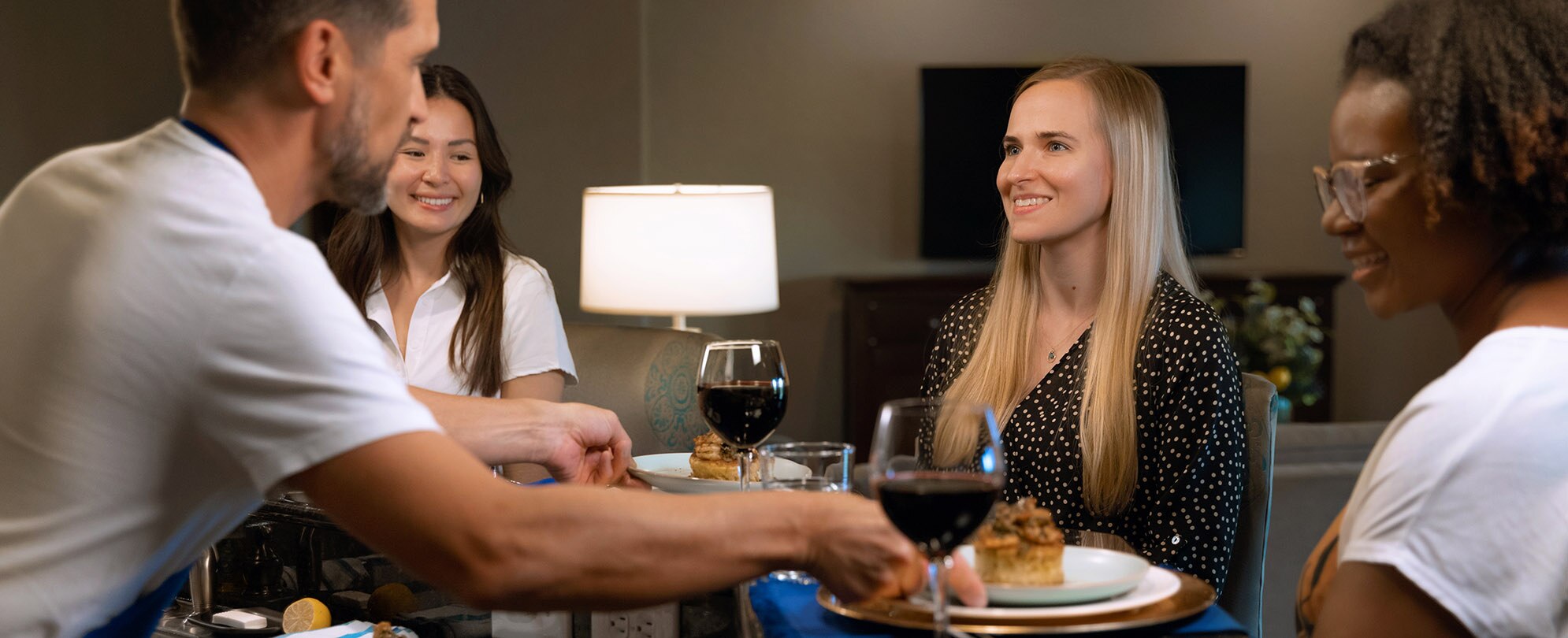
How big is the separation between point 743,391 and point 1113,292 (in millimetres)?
1044

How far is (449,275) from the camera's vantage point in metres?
3.14

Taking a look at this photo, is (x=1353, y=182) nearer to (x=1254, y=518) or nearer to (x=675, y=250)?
(x=1254, y=518)

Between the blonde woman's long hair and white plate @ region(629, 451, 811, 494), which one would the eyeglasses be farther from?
the blonde woman's long hair

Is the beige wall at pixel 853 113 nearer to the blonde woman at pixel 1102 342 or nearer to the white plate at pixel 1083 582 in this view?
the blonde woman at pixel 1102 342

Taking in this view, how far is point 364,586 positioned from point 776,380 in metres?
0.57

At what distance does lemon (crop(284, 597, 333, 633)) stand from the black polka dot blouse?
1.15 meters

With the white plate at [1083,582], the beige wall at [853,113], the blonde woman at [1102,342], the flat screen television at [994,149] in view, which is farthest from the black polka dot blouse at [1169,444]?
the flat screen television at [994,149]

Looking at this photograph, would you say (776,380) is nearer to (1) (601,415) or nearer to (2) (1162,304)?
(1) (601,415)

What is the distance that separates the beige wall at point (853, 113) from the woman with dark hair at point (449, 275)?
301 cm

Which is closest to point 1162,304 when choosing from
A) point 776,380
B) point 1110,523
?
point 1110,523

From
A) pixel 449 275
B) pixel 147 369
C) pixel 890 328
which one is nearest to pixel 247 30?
pixel 147 369

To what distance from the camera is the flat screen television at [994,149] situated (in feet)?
22.5

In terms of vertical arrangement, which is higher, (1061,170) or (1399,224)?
(1061,170)

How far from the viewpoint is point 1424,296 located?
1.21 m
